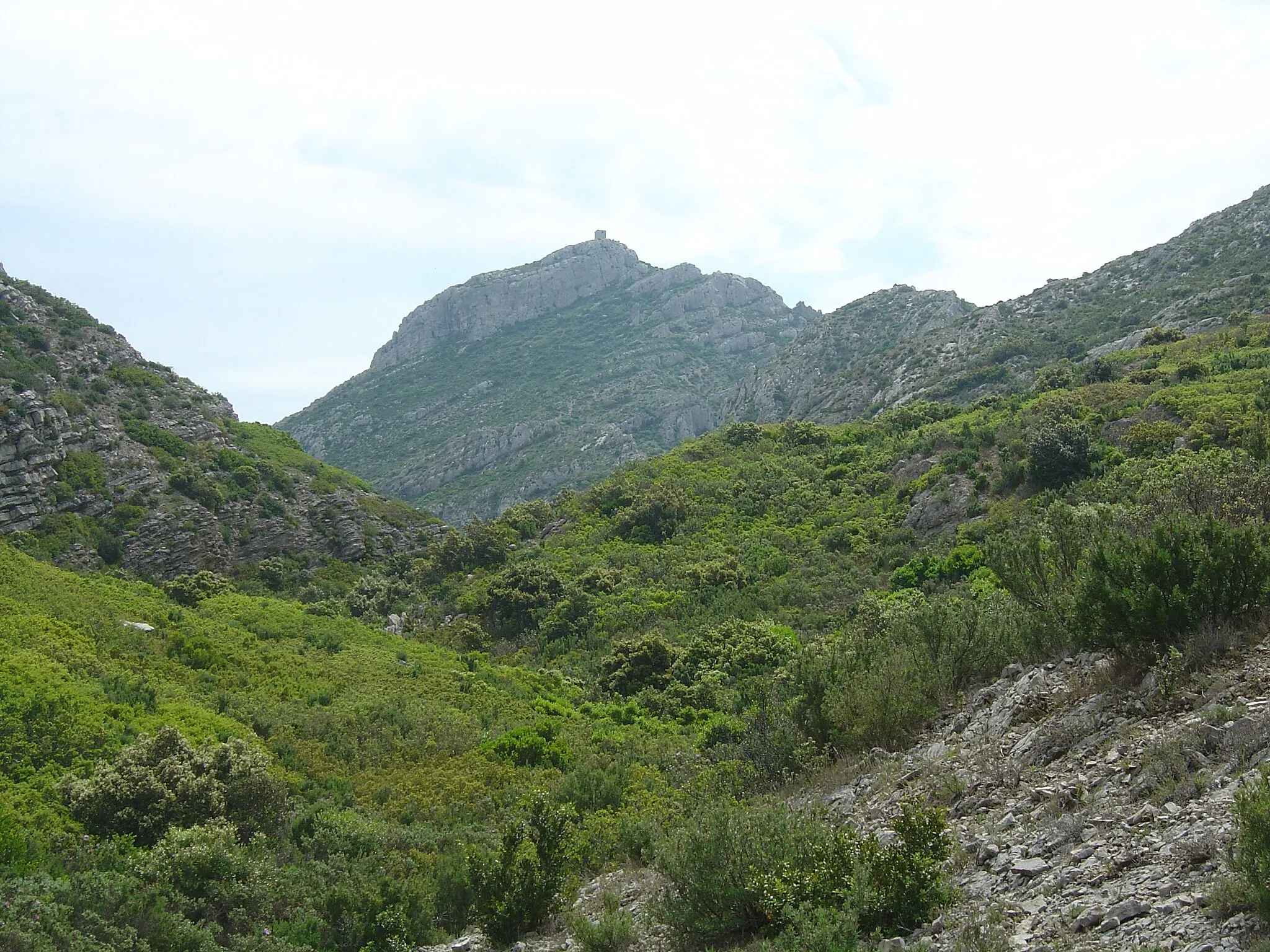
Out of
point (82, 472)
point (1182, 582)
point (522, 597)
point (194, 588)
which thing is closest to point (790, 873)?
point (1182, 582)

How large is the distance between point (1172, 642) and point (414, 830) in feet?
32.1

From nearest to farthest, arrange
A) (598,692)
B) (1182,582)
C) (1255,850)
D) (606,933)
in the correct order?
(1255,850) → (606,933) → (1182,582) → (598,692)

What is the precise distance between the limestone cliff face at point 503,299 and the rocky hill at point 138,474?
74.4m

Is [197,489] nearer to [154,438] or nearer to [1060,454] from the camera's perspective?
[154,438]

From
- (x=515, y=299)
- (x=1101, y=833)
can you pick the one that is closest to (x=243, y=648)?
(x=1101, y=833)

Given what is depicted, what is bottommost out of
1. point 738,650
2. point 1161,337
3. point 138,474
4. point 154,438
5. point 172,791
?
point 738,650

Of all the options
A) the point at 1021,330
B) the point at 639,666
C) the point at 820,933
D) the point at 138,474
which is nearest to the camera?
the point at 820,933

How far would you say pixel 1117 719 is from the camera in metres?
7.08

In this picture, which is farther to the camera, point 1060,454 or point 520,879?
point 1060,454

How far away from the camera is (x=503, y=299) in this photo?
121562 mm

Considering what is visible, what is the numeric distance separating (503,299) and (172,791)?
4573 inches

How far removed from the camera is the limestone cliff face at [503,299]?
391 ft

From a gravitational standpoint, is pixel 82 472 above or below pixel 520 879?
above

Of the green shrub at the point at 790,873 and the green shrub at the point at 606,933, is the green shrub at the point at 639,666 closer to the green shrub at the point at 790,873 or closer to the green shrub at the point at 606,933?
the green shrub at the point at 606,933
